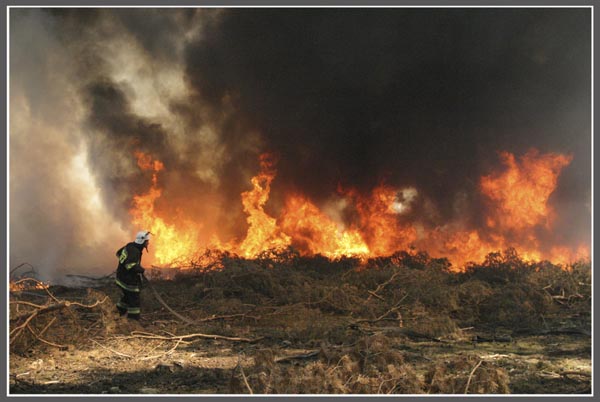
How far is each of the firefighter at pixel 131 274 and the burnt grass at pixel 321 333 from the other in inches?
9.0

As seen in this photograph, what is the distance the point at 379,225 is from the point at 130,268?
8.83m

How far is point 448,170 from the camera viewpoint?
1567cm

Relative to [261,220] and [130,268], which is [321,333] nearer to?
[130,268]

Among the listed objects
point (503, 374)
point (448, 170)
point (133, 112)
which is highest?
point (133, 112)

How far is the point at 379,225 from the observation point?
48.8 ft

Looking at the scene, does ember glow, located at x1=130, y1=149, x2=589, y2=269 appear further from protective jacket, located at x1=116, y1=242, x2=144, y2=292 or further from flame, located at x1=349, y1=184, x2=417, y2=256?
protective jacket, located at x1=116, y1=242, x2=144, y2=292

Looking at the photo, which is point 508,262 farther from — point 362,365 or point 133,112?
point 133,112

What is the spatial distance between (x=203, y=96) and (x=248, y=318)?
8.87 metres

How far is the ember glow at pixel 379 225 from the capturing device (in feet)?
46.7

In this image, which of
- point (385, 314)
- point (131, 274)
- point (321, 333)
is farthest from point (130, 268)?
point (385, 314)

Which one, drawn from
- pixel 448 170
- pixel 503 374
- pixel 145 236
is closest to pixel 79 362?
pixel 145 236

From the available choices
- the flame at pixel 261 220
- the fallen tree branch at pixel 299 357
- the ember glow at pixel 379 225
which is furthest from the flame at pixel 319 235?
the fallen tree branch at pixel 299 357

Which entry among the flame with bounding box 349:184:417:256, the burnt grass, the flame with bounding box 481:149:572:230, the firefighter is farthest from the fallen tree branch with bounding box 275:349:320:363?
the flame with bounding box 481:149:572:230

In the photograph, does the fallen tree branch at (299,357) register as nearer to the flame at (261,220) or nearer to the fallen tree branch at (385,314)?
the fallen tree branch at (385,314)
